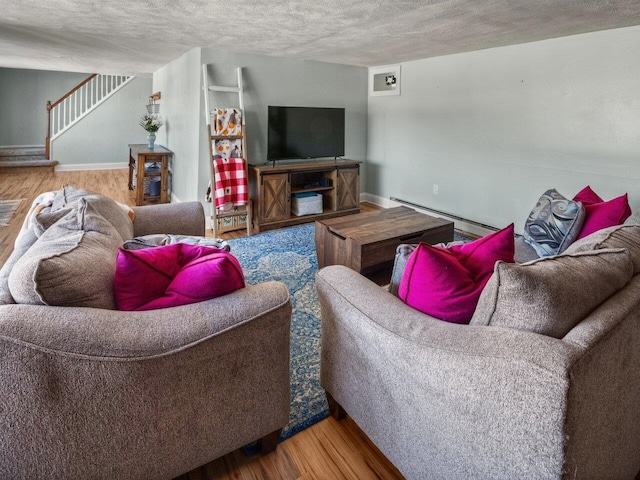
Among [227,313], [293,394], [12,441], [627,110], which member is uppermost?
[627,110]

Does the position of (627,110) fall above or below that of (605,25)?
below

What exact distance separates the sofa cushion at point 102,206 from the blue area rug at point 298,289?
40.5 inches

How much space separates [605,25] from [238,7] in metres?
2.70

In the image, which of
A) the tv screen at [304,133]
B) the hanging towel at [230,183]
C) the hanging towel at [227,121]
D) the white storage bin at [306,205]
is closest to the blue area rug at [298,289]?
the white storage bin at [306,205]

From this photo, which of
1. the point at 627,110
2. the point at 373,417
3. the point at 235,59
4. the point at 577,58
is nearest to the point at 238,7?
the point at 235,59

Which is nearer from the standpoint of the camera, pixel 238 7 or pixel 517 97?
pixel 238 7

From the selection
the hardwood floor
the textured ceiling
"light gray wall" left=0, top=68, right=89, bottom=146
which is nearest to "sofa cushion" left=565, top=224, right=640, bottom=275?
the hardwood floor

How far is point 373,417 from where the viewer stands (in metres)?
1.41

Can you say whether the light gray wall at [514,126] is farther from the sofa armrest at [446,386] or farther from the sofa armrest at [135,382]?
the sofa armrest at [135,382]

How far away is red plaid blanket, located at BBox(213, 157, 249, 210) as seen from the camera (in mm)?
4199

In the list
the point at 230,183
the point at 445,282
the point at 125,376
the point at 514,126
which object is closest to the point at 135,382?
the point at 125,376

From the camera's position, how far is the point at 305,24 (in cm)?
305

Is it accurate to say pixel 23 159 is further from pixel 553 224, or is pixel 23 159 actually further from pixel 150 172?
pixel 553 224

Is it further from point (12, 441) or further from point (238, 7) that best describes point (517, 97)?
point (12, 441)
